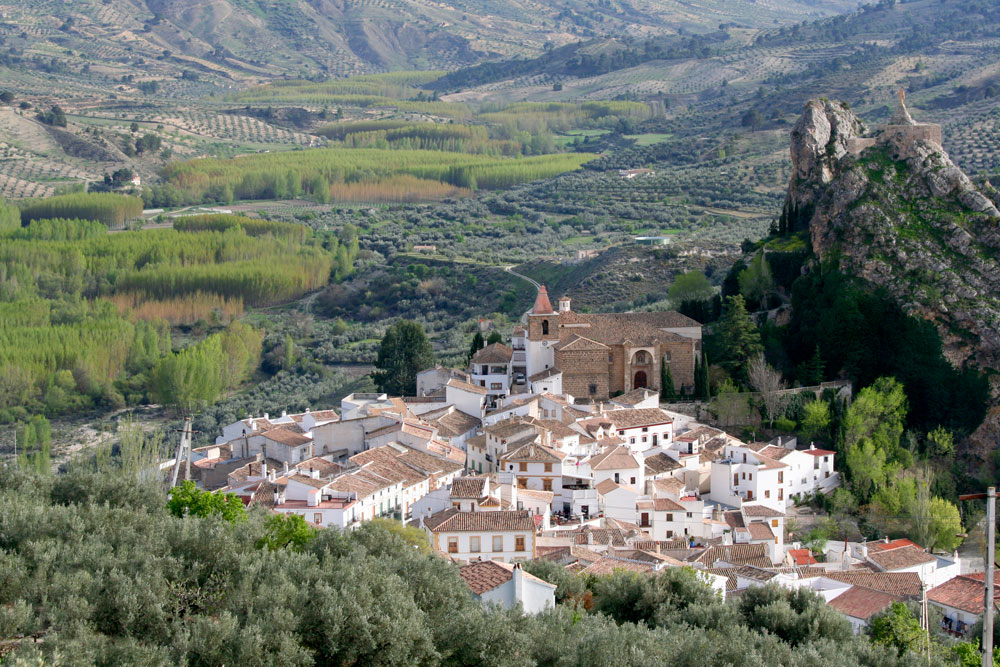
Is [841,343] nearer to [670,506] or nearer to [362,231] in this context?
[670,506]

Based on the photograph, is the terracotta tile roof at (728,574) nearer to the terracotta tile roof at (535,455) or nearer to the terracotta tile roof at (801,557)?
the terracotta tile roof at (801,557)

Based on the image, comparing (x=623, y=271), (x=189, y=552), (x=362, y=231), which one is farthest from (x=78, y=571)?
(x=362, y=231)

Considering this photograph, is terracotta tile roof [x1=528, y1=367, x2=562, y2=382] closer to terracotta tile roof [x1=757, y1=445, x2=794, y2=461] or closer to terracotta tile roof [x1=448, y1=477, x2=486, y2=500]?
terracotta tile roof [x1=757, y1=445, x2=794, y2=461]

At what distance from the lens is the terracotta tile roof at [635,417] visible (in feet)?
163

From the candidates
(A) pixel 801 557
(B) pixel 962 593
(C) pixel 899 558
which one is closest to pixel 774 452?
(A) pixel 801 557

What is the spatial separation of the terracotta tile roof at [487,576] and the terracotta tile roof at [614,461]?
42.3 ft

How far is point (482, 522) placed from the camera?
3909 centimetres

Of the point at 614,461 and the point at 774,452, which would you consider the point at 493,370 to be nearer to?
the point at 614,461

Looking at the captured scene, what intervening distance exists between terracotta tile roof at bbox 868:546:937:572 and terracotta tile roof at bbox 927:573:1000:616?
126 cm

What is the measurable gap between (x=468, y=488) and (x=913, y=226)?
21336mm

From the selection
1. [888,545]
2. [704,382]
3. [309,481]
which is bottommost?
[888,545]

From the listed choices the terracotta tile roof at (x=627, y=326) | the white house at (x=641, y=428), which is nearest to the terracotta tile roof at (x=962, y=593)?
the white house at (x=641, y=428)

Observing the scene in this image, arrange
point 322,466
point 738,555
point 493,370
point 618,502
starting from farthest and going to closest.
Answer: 1. point 493,370
2. point 322,466
3. point 618,502
4. point 738,555

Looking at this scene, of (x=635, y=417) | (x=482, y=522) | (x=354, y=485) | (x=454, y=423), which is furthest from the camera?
(x=454, y=423)
